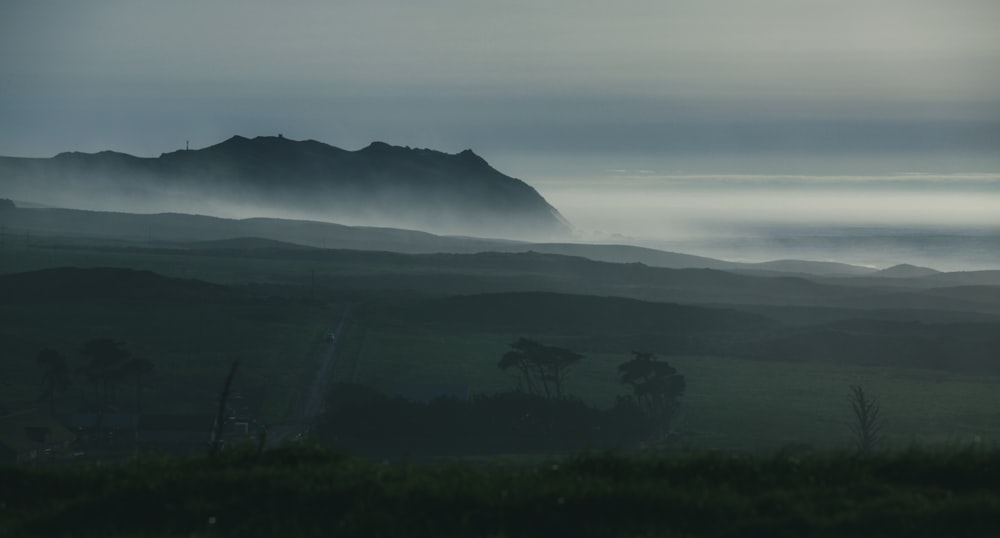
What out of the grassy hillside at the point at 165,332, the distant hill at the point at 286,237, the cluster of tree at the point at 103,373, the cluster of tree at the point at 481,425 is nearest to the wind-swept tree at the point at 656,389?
the cluster of tree at the point at 481,425

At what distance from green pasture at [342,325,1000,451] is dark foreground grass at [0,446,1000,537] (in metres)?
21.5

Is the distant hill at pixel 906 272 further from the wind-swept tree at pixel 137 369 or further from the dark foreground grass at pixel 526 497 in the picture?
the dark foreground grass at pixel 526 497

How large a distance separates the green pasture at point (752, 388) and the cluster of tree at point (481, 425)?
2411 millimetres

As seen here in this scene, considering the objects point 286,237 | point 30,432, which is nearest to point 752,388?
point 30,432

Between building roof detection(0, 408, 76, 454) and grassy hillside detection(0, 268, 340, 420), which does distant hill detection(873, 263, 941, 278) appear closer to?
grassy hillside detection(0, 268, 340, 420)

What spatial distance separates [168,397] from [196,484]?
31.2 meters

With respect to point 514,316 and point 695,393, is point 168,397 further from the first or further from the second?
point 514,316

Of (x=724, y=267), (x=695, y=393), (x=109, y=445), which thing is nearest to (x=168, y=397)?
(x=109, y=445)

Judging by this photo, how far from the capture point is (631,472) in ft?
30.5

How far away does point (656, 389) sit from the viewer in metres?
37.8

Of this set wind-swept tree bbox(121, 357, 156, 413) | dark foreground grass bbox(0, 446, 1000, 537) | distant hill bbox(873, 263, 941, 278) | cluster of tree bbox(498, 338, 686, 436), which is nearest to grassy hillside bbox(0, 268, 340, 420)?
wind-swept tree bbox(121, 357, 156, 413)

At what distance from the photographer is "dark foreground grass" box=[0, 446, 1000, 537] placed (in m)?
8.28

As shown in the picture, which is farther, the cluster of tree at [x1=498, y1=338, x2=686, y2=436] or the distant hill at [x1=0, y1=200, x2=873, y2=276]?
the distant hill at [x1=0, y1=200, x2=873, y2=276]

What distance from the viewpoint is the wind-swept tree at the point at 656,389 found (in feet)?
122
